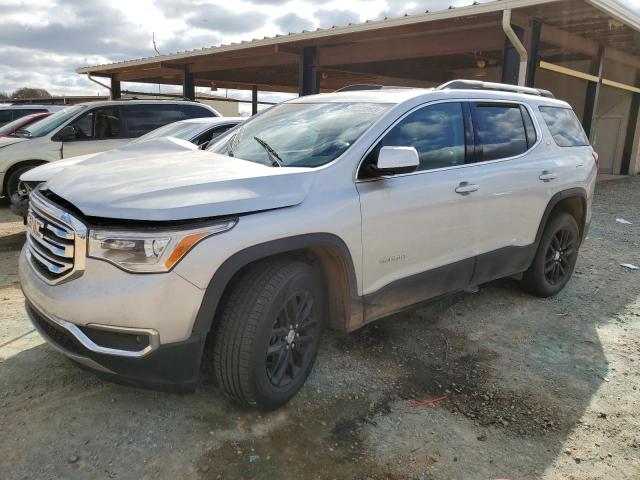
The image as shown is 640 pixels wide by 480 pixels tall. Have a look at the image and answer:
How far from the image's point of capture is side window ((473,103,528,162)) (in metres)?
3.97

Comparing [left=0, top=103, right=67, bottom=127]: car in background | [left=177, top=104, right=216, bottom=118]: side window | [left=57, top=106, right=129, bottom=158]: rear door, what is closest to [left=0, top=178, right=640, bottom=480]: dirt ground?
[left=57, top=106, right=129, bottom=158]: rear door

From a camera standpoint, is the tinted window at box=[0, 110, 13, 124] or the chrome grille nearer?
the chrome grille

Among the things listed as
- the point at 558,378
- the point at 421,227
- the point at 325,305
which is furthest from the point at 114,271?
the point at 558,378

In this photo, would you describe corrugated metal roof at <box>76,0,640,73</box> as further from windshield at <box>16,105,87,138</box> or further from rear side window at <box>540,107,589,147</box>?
windshield at <box>16,105,87,138</box>

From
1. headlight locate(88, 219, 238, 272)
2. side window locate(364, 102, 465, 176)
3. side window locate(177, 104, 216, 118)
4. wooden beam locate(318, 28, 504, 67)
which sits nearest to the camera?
headlight locate(88, 219, 238, 272)

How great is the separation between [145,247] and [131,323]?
0.36 metres

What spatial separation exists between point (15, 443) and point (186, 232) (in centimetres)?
138

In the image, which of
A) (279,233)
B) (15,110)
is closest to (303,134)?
(279,233)

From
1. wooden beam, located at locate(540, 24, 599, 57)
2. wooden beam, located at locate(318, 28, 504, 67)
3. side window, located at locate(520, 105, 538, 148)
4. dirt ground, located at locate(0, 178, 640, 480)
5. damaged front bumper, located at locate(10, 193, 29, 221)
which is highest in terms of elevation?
wooden beam, located at locate(540, 24, 599, 57)

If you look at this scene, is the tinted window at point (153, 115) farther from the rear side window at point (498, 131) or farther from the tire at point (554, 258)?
the tire at point (554, 258)

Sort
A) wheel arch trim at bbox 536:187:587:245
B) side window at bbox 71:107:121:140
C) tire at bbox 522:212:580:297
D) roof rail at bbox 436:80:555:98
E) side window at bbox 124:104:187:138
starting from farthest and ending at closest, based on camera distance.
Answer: side window at bbox 124:104:187:138, side window at bbox 71:107:121:140, tire at bbox 522:212:580:297, wheel arch trim at bbox 536:187:587:245, roof rail at bbox 436:80:555:98

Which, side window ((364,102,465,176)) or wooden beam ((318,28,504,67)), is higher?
wooden beam ((318,28,504,67))

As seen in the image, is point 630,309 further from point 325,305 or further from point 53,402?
point 53,402

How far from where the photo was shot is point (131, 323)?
2.39m
